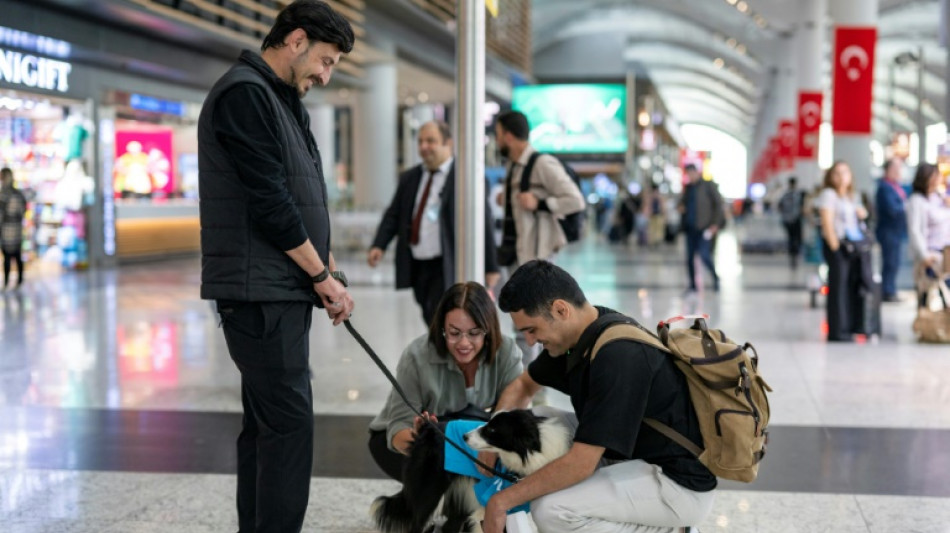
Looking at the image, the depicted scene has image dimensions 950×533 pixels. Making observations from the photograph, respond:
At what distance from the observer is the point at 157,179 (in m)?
22.6

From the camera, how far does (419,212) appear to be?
6574 millimetres

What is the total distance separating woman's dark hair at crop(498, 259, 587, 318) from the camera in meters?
3.09

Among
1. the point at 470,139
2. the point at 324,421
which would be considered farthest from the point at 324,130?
the point at 470,139

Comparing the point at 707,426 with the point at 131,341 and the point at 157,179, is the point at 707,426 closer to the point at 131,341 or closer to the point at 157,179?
the point at 131,341

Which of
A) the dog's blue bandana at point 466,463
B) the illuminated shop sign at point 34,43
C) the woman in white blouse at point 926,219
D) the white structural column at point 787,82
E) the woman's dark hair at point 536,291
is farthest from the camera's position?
the white structural column at point 787,82

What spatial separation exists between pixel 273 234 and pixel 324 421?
3.08m

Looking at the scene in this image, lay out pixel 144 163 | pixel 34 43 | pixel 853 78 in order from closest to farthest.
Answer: pixel 34 43 < pixel 853 78 < pixel 144 163

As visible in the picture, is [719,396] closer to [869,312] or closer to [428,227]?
[428,227]

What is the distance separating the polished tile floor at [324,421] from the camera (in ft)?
14.5

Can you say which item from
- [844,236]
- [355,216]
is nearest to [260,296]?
[844,236]

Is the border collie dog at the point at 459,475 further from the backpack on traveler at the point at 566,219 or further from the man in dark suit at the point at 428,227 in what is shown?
the backpack on traveler at the point at 566,219

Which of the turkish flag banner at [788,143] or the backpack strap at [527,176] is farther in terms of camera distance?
the turkish flag banner at [788,143]

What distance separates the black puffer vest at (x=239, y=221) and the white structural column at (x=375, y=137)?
19619mm

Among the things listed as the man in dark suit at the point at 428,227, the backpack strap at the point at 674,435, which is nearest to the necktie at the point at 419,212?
the man in dark suit at the point at 428,227
